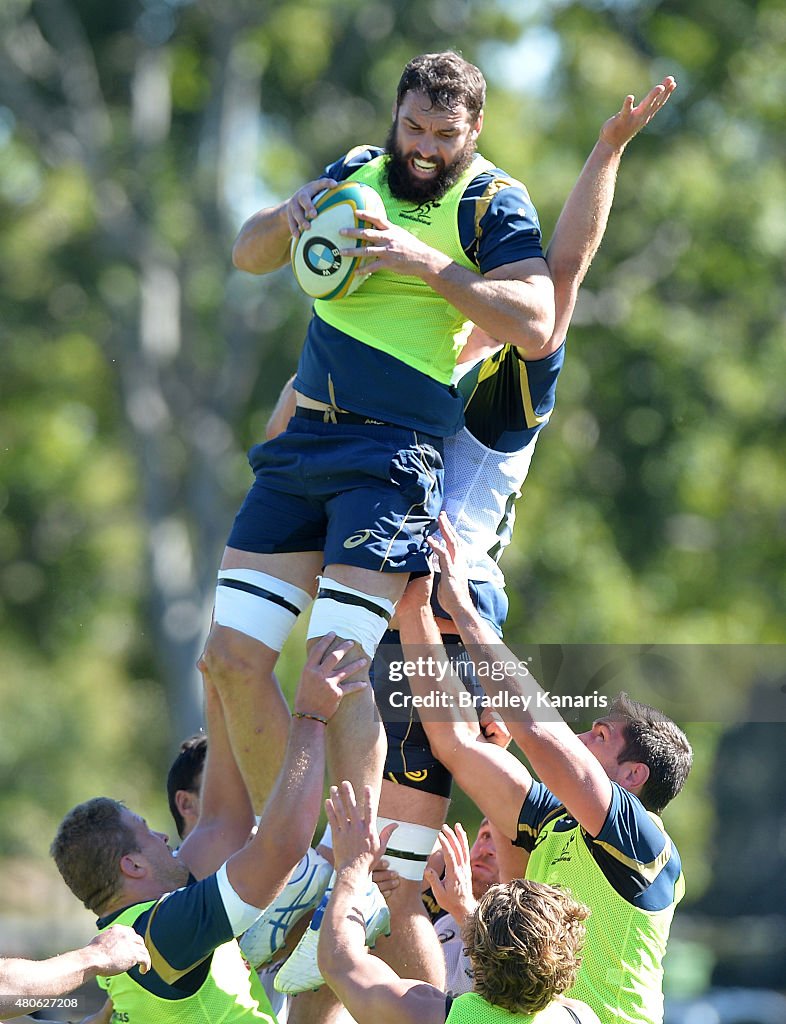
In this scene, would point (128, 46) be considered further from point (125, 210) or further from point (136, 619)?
point (136, 619)

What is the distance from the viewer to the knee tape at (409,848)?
5207 mm

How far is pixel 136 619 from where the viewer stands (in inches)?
886

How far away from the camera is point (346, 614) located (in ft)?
15.3

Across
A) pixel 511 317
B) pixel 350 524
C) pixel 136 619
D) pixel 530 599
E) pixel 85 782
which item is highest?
pixel 511 317

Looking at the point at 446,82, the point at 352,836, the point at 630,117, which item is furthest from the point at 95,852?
the point at 630,117

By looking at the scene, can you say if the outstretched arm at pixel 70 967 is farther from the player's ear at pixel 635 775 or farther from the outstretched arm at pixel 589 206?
the outstretched arm at pixel 589 206

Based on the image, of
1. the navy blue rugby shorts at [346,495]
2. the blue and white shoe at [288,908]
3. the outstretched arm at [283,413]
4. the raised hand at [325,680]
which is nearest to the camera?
the raised hand at [325,680]

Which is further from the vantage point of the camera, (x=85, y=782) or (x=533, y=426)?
(x=85, y=782)

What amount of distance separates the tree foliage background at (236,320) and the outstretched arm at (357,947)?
1503cm

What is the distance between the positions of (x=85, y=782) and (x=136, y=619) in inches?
95.2

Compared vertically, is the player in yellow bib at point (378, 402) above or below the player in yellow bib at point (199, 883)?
above

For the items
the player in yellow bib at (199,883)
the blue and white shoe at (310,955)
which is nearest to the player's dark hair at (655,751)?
the blue and white shoe at (310,955)

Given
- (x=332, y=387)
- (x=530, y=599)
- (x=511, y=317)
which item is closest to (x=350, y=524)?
(x=332, y=387)

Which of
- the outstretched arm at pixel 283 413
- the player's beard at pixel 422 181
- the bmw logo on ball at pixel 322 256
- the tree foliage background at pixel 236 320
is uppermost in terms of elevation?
the player's beard at pixel 422 181
